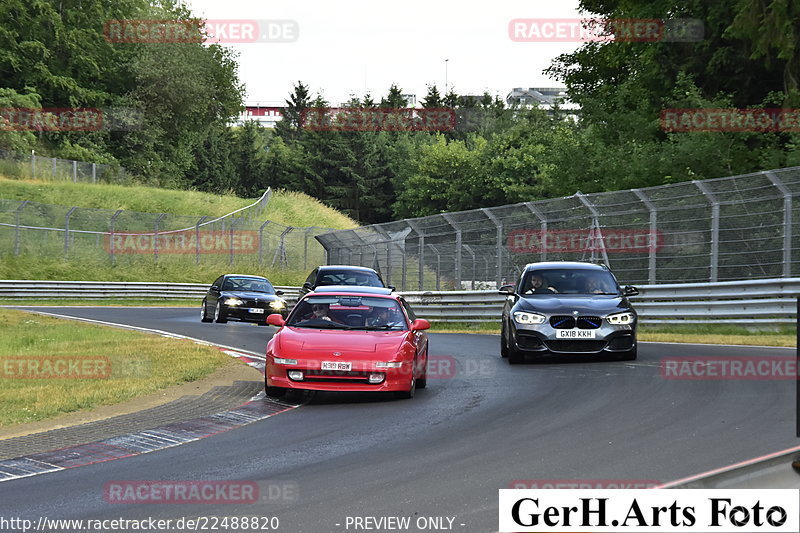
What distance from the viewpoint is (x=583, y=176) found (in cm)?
3425

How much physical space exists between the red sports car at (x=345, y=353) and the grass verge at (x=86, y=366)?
1882 millimetres

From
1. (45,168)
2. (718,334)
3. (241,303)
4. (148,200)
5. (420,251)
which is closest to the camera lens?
(718,334)

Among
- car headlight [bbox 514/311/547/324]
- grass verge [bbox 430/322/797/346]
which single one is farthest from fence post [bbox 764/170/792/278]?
car headlight [bbox 514/311/547/324]

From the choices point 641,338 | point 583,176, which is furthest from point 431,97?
point 641,338

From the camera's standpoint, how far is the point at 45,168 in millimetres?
61625

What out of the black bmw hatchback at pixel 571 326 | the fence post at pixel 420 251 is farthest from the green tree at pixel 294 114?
the black bmw hatchback at pixel 571 326

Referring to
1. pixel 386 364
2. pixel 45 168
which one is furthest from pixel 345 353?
pixel 45 168

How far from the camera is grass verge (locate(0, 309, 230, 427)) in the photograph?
1205cm

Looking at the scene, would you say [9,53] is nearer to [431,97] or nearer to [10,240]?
[10,240]

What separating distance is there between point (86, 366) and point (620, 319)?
299 inches

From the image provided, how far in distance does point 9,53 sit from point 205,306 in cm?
4581

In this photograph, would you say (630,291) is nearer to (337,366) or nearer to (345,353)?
(345,353)

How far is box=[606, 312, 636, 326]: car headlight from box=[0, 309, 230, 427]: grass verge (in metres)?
5.61

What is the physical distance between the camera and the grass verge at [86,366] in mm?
12047
